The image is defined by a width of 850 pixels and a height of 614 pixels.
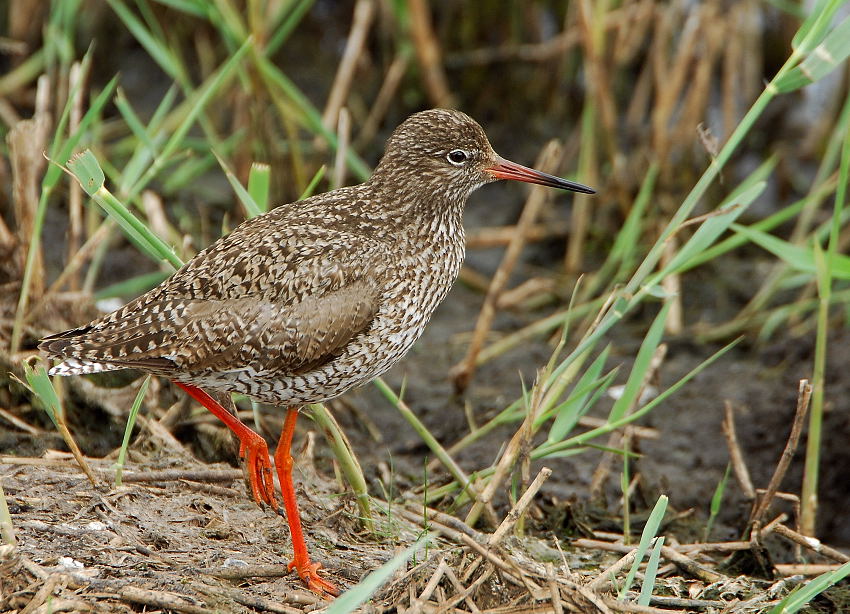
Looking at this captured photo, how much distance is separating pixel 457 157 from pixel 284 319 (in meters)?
1.16

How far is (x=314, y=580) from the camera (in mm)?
4195

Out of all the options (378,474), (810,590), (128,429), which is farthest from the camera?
(378,474)

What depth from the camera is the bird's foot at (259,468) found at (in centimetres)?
451

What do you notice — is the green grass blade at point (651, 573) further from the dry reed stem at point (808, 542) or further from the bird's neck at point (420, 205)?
the bird's neck at point (420, 205)

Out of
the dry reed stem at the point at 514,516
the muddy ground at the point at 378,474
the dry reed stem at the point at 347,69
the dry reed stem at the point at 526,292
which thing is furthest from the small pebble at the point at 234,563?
the dry reed stem at the point at 347,69

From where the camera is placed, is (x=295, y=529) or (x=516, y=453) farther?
(x=516, y=453)

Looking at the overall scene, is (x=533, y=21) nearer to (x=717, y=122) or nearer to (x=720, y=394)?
(x=717, y=122)

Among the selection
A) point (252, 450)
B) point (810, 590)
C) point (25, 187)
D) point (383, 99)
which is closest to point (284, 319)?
point (252, 450)

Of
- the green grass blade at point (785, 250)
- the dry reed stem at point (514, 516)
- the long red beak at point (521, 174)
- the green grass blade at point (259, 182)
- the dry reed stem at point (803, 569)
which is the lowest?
the dry reed stem at point (803, 569)

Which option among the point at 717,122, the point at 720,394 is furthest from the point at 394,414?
the point at 717,122

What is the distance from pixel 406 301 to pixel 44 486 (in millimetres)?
1555

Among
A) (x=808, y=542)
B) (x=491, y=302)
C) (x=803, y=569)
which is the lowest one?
(x=803, y=569)

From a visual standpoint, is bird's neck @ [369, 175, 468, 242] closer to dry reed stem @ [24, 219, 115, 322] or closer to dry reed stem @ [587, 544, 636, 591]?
dry reed stem @ [24, 219, 115, 322]

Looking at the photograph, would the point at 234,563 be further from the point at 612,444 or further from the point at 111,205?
the point at 612,444
